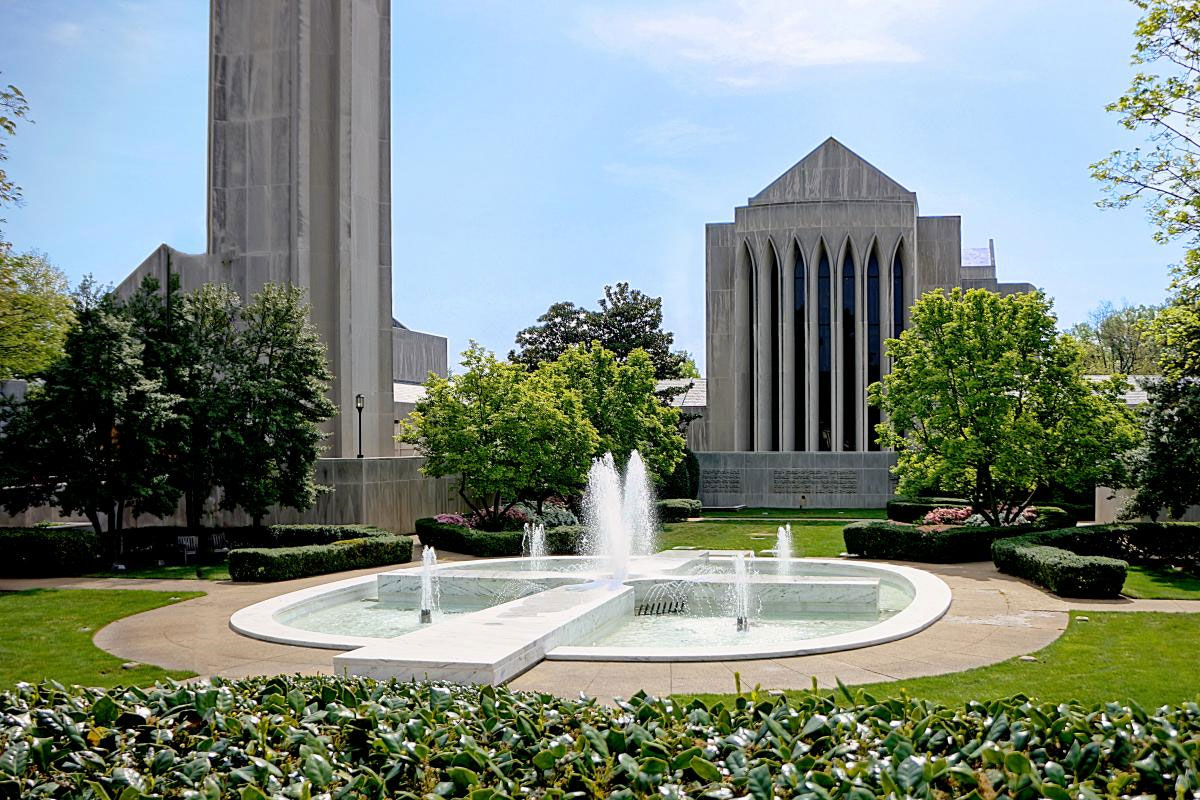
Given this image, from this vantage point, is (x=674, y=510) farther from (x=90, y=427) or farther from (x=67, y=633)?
(x=67, y=633)

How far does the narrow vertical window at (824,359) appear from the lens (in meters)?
44.1

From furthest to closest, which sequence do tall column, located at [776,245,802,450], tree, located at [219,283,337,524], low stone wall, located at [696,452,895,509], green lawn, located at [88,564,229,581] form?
tall column, located at [776,245,802,450] < low stone wall, located at [696,452,895,509] < tree, located at [219,283,337,524] < green lawn, located at [88,564,229,581]

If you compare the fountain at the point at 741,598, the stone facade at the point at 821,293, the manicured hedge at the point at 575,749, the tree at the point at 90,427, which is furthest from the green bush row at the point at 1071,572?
the stone facade at the point at 821,293

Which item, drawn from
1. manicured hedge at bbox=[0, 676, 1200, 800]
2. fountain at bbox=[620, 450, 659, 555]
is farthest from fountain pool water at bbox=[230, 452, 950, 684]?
fountain at bbox=[620, 450, 659, 555]

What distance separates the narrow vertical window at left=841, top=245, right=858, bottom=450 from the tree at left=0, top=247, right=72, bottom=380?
3228 centimetres

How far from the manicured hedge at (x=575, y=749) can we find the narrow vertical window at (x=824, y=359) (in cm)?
3990

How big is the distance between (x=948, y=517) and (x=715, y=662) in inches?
661

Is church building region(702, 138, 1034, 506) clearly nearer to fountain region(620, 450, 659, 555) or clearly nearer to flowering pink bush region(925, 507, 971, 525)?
fountain region(620, 450, 659, 555)

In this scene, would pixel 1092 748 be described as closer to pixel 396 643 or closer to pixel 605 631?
pixel 396 643

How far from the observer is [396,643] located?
10.7 m

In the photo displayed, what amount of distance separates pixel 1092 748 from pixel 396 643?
7912 mm

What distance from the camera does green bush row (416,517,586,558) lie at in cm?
2317

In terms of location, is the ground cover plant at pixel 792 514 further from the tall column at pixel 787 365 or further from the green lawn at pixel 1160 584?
the green lawn at pixel 1160 584

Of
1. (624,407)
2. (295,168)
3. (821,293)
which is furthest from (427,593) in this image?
(821,293)
